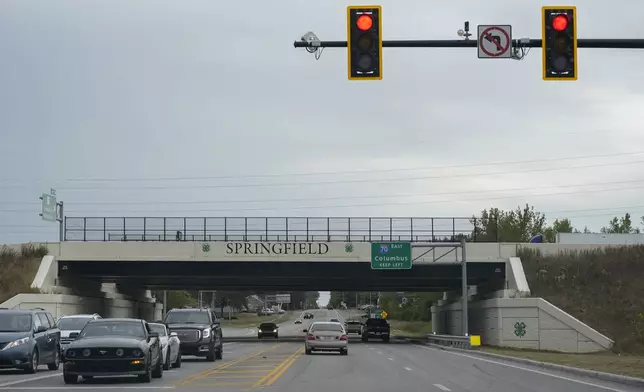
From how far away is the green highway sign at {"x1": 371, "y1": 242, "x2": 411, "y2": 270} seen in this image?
187ft

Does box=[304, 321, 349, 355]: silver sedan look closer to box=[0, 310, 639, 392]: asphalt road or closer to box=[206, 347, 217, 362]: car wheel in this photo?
box=[206, 347, 217, 362]: car wheel

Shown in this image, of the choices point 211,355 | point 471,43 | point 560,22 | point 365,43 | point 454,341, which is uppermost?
point 560,22

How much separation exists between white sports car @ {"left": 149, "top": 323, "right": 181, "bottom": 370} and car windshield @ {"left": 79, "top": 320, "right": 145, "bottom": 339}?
1.98m

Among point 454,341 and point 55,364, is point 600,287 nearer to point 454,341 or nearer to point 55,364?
point 454,341

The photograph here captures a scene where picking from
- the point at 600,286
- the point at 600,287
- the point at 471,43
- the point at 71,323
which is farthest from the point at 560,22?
the point at 600,286

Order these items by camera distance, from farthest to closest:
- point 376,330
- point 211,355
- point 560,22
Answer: point 376,330, point 211,355, point 560,22

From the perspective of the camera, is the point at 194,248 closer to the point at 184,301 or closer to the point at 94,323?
the point at 94,323

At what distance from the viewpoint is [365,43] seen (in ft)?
55.1

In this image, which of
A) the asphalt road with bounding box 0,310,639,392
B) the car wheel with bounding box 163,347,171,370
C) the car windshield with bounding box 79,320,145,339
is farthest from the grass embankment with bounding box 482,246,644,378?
the car windshield with bounding box 79,320,145,339

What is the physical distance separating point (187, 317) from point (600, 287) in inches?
1227

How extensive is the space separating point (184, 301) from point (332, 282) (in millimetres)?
60092

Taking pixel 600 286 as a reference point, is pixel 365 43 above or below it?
above

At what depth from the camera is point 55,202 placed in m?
65.2

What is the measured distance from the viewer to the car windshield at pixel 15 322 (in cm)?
2536
